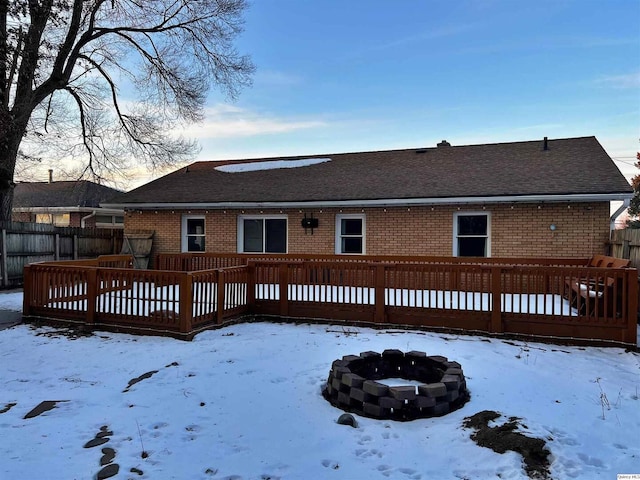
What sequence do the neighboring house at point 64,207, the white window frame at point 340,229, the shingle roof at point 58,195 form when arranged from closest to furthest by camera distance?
1. the white window frame at point 340,229
2. the neighboring house at point 64,207
3. the shingle roof at point 58,195

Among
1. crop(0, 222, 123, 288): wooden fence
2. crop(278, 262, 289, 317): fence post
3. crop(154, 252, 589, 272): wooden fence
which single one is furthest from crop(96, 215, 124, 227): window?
crop(278, 262, 289, 317): fence post

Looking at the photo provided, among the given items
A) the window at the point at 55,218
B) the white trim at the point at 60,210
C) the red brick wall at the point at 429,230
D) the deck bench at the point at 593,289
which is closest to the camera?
the deck bench at the point at 593,289

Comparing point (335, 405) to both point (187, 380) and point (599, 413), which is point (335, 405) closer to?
point (187, 380)

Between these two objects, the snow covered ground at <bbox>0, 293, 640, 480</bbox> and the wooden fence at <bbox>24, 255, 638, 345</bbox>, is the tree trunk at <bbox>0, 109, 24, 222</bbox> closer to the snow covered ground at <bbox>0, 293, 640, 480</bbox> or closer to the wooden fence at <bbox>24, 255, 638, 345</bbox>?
the wooden fence at <bbox>24, 255, 638, 345</bbox>

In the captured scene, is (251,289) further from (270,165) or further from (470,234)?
(270,165)

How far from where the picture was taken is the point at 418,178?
13.2 metres

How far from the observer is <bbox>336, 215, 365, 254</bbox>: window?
42.7 ft

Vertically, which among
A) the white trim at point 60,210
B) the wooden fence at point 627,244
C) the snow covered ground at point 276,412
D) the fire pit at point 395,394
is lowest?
the snow covered ground at point 276,412

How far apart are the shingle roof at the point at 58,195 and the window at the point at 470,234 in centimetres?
2241

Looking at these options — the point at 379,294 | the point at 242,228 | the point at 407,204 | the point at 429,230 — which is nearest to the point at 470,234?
the point at 429,230

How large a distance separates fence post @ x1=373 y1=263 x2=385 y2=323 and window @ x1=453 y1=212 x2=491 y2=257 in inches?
192

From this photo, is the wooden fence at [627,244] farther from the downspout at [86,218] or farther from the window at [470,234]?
the downspout at [86,218]

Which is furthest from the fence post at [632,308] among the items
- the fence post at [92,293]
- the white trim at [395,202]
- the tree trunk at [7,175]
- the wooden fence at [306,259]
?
the tree trunk at [7,175]

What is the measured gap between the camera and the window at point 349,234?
42.7ft
